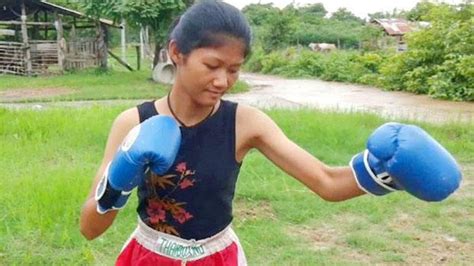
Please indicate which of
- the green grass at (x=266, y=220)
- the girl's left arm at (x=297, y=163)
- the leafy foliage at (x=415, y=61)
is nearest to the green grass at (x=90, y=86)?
the leafy foliage at (x=415, y=61)

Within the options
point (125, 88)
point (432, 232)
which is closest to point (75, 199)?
point (432, 232)

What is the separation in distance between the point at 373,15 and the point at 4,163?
42893mm

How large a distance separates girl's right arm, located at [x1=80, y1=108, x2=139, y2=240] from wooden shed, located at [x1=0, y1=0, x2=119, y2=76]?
17124mm

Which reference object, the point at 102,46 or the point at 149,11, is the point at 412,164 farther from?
the point at 102,46

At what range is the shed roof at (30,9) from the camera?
61.9 ft

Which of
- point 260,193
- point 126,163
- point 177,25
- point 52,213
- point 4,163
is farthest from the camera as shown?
point 4,163

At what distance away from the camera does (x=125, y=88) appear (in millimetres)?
13664

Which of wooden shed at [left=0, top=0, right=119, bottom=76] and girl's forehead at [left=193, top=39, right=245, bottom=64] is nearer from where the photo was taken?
girl's forehead at [left=193, top=39, right=245, bottom=64]

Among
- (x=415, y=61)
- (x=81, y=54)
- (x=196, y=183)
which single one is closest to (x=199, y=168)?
(x=196, y=183)

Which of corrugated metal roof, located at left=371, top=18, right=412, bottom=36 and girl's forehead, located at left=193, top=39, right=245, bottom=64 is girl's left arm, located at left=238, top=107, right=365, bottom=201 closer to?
girl's forehead, located at left=193, top=39, right=245, bottom=64

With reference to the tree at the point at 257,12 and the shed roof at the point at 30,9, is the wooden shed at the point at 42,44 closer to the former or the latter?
the shed roof at the point at 30,9

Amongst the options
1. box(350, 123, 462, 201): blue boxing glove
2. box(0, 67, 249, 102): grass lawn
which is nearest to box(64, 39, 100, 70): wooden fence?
box(0, 67, 249, 102): grass lawn

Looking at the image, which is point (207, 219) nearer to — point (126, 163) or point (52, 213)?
point (126, 163)

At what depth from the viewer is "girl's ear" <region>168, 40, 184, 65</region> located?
60.0 inches
